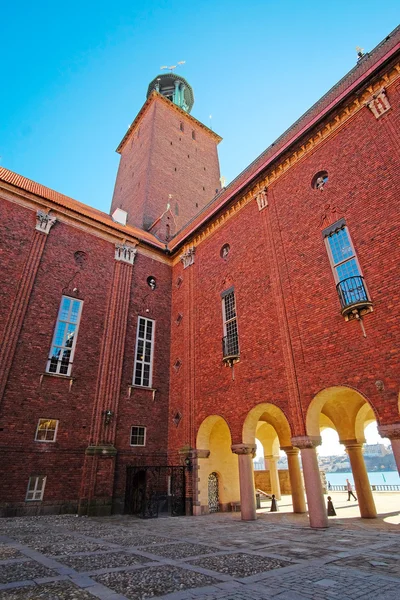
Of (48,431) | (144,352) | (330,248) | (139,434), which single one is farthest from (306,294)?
(48,431)

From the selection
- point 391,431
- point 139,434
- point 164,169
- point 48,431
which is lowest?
point 391,431

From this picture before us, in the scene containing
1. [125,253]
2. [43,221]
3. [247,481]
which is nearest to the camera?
[247,481]

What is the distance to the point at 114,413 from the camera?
1672cm

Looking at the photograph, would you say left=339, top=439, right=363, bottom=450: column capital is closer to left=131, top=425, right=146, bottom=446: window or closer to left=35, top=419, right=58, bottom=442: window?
left=131, top=425, right=146, bottom=446: window

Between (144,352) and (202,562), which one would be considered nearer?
(202,562)

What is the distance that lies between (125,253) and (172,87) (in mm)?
34787

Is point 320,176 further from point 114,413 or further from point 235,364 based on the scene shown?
point 114,413

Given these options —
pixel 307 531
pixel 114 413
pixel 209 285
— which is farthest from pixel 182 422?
Answer: pixel 307 531

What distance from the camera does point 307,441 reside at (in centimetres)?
1112

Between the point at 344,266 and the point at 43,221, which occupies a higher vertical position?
the point at 43,221

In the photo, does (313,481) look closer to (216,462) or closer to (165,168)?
(216,462)

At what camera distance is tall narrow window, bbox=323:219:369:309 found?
1107cm

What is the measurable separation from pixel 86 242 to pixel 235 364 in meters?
11.2

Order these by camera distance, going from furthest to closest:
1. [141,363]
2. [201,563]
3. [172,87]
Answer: [172,87]
[141,363]
[201,563]
